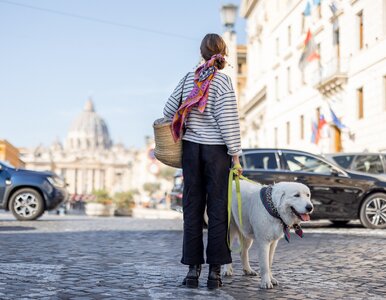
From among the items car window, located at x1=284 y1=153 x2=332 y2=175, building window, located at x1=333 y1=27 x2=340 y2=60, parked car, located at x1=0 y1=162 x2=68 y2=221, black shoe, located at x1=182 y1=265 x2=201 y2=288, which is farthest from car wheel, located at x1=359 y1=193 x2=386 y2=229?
building window, located at x1=333 y1=27 x2=340 y2=60

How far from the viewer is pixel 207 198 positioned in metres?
5.57

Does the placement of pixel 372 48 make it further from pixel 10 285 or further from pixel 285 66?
pixel 10 285

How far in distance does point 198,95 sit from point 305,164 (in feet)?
25.5

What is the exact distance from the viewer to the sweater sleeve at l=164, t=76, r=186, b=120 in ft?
18.6

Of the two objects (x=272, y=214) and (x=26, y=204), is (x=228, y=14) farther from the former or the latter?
(x=272, y=214)

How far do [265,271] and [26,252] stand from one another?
3548mm

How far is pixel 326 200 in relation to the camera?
12758 millimetres

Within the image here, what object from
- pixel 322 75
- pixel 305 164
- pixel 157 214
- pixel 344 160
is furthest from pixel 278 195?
pixel 157 214

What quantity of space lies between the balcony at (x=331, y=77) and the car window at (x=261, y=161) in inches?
656

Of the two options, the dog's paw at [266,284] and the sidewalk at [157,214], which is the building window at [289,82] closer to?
the sidewalk at [157,214]

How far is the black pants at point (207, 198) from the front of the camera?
5477 millimetres

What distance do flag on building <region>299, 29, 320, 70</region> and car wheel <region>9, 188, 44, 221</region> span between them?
19.2 meters

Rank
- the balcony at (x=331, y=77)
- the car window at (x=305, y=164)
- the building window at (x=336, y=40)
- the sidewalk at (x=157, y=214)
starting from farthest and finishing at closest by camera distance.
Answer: the sidewalk at (x=157, y=214)
the building window at (x=336, y=40)
the balcony at (x=331, y=77)
the car window at (x=305, y=164)

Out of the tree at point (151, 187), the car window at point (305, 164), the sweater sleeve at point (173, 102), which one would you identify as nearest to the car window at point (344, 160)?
the car window at point (305, 164)
